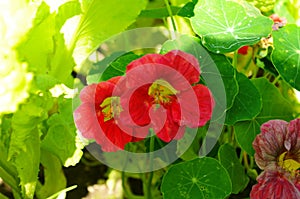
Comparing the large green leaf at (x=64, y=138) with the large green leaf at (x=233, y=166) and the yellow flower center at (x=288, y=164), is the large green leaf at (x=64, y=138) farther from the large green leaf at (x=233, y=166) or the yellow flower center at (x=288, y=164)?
the yellow flower center at (x=288, y=164)

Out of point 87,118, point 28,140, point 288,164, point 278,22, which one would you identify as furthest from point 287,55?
point 28,140

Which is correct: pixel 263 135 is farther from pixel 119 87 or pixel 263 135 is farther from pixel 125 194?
pixel 125 194

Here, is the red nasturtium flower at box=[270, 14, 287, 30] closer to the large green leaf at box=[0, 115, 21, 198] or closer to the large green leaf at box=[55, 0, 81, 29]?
the large green leaf at box=[55, 0, 81, 29]

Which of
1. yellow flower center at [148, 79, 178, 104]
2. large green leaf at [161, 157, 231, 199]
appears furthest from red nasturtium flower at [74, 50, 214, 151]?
large green leaf at [161, 157, 231, 199]

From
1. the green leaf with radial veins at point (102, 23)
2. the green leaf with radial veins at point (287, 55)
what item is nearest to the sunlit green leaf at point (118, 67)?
the green leaf with radial veins at point (102, 23)

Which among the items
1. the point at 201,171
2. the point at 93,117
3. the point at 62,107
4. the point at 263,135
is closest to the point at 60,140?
the point at 62,107
